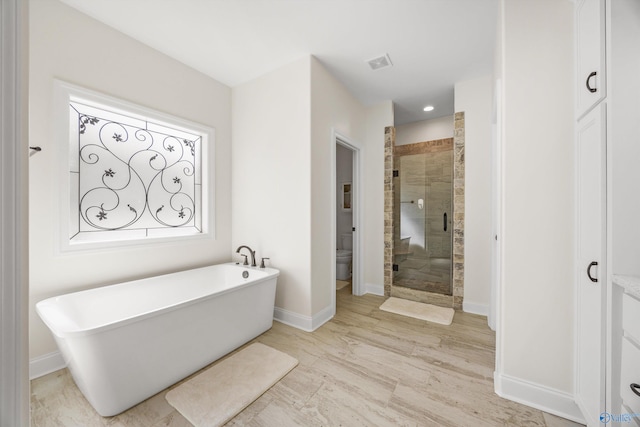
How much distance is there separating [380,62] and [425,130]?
1.82 m

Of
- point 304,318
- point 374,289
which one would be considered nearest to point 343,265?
point 374,289

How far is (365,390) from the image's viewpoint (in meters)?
1.59

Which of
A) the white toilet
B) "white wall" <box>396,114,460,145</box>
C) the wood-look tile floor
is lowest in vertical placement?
the wood-look tile floor

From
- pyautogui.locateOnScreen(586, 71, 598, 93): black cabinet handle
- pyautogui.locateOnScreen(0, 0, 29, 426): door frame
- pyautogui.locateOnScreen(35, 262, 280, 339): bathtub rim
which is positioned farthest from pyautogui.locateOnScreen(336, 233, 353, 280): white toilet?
pyautogui.locateOnScreen(0, 0, 29, 426): door frame

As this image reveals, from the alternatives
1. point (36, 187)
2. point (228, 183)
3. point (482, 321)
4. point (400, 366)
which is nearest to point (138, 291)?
point (36, 187)

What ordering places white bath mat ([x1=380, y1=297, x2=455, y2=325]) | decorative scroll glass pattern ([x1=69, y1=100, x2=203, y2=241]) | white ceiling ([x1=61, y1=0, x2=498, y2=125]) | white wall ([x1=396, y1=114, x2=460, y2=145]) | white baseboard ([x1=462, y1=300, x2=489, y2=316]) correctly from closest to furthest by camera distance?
white ceiling ([x1=61, y1=0, x2=498, y2=125])
decorative scroll glass pattern ([x1=69, y1=100, x2=203, y2=241])
white bath mat ([x1=380, y1=297, x2=455, y2=325])
white baseboard ([x1=462, y1=300, x2=489, y2=316])
white wall ([x1=396, y1=114, x2=460, y2=145])

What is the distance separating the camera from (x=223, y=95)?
2.92m

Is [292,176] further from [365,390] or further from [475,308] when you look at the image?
[475,308]

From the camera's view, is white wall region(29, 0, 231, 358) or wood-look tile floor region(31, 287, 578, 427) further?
white wall region(29, 0, 231, 358)

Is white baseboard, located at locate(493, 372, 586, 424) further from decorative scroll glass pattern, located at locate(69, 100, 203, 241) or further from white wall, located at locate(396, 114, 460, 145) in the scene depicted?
white wall, located at locate(396, 114, 460, 145)

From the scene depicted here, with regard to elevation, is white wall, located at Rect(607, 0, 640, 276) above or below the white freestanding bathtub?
above

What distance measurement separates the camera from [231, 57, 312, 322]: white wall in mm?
2369

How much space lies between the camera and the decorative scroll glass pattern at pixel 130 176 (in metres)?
1.98

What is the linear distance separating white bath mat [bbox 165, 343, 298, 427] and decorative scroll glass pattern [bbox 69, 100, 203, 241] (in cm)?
147
